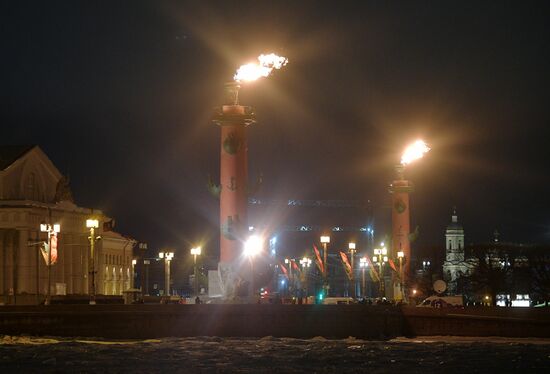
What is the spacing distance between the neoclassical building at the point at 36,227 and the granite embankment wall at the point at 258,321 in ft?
65.7

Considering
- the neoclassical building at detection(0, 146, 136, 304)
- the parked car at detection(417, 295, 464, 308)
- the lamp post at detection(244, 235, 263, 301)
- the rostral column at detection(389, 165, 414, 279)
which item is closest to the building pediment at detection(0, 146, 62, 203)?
the neoclassical building at detection(0, 146, 136, 304)

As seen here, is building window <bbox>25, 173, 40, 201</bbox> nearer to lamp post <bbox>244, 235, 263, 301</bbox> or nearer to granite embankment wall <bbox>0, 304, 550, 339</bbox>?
lamp post <bbox>244, 235, 263, 301</bbox>

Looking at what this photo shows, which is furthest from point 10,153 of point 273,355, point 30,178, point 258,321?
point 273,355

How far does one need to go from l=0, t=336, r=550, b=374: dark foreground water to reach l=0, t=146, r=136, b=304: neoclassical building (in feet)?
79.8

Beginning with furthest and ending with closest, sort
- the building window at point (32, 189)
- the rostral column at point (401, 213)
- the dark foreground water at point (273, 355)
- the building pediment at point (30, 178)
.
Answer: the rostral column at point (401, 213) < the building window at point (32, 189) < the building pediment at point (30, 178) < the dark foreground water at point (273, 355)

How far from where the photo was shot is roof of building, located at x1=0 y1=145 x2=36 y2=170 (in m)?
101

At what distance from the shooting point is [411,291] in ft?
396

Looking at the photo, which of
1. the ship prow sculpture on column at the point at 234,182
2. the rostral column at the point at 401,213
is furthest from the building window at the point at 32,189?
the rostral column at the point at 401,213

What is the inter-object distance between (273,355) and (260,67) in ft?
70.6

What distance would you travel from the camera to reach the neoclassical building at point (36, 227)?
96.2m

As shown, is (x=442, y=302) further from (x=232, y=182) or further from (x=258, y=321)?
(x=258, y=321)

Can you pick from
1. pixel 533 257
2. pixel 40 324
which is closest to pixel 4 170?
pixel 40 324

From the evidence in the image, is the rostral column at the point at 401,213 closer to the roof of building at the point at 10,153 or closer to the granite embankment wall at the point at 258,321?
the roof of building at the point at 10,153

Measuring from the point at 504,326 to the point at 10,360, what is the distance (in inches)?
1037
